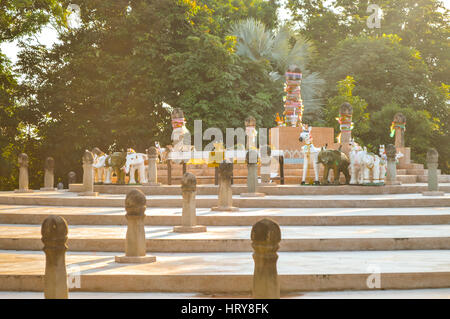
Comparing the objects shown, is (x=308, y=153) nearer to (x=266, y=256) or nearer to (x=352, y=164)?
(x=352, y=164)

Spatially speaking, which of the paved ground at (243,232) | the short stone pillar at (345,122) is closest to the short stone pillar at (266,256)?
the paved ground at (243,232)

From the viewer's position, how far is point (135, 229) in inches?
354

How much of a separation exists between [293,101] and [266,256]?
20.5 meters

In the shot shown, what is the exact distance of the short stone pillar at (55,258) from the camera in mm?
6320

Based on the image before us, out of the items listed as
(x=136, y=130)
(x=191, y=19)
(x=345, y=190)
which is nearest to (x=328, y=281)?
(x=345, y=190)

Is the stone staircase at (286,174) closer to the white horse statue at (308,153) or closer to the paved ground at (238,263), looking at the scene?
the white horse statue at (308,153)

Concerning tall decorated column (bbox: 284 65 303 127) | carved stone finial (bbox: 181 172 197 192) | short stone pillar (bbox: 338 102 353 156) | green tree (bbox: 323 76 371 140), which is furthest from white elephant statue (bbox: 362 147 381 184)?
green tree (bbox: 323 76 371 140)

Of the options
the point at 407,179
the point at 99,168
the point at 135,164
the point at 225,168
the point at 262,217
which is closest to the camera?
the point at 262,217

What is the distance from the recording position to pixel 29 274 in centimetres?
796

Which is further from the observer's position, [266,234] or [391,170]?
[391,170]

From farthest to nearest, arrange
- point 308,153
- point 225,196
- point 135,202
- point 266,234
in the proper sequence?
point 308,153 → point 225,196 → point 135,202 → point 266,234

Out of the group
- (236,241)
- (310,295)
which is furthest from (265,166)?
(310,295)

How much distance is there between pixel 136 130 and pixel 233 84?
6.08m

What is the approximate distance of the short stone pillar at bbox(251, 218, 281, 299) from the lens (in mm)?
5855
